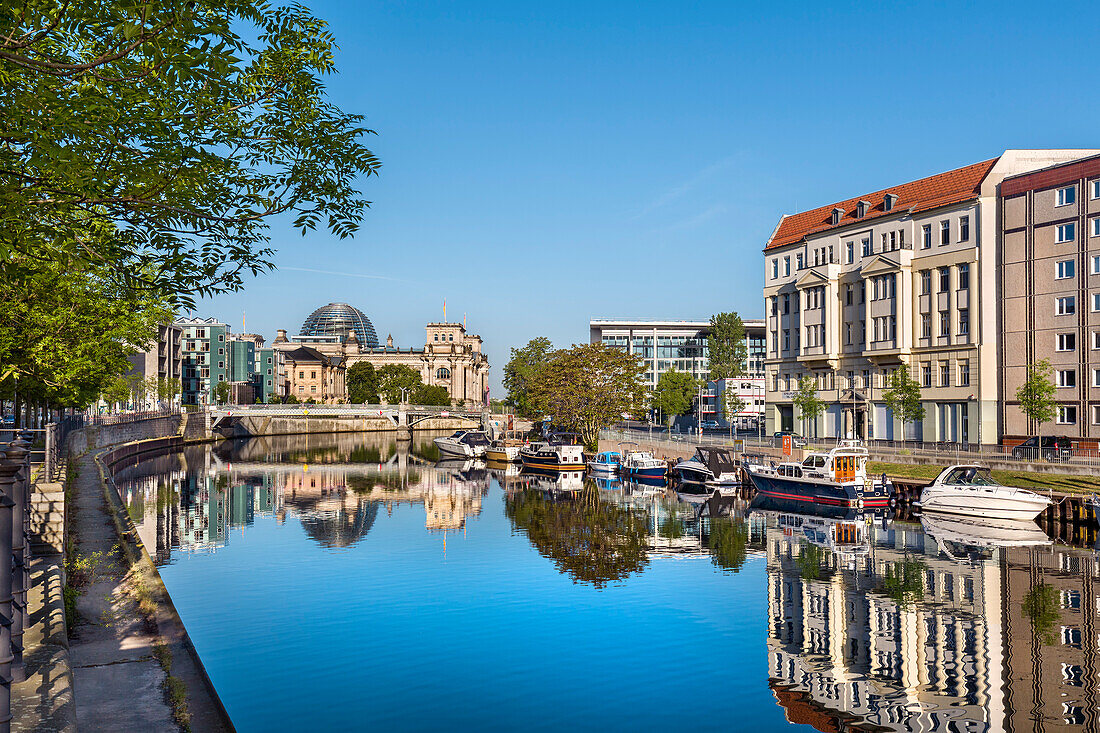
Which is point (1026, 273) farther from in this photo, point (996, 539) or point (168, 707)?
point (168, 707)

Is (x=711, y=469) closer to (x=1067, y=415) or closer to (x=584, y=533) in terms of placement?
(x=584, y=533)

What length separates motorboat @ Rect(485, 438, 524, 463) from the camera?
10238cm

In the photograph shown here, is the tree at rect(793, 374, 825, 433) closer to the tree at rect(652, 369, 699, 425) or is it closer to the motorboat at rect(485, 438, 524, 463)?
the motorboat at rect(485, 438, 524, 463)

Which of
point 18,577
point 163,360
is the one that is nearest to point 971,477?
point 18,577

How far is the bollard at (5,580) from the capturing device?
1009cm

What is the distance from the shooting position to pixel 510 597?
112 ft

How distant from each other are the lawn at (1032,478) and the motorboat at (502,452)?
47.3 meters

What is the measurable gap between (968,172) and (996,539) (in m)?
43.2

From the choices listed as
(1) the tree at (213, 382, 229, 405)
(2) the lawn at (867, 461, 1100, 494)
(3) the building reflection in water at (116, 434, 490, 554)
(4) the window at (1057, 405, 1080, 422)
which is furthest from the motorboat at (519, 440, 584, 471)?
(1) the tree at (213, 382, 229, 405)

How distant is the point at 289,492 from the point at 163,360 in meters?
121

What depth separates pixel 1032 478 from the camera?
53.9m

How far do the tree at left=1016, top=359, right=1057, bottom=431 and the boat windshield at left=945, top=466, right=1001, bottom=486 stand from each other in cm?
1325

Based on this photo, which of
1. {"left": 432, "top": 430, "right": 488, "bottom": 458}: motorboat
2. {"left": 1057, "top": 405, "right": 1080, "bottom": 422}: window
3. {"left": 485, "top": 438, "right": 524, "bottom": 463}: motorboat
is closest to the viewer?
{"left": 1057, "top": 405, "right": 1080, "bottom": 422}: window

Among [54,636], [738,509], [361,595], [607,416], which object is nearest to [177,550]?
[361,595]
